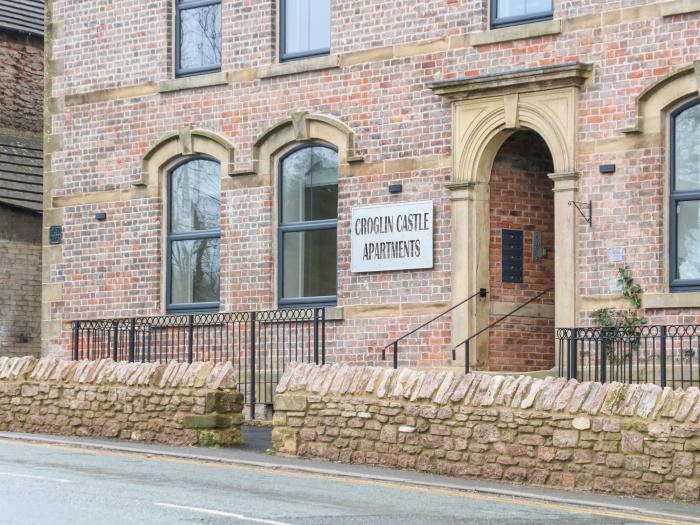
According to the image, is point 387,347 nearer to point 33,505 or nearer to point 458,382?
point 458,382

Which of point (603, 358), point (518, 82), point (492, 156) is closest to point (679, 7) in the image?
point (518, 82)

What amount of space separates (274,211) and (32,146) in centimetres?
1021

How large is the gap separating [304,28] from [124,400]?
21.2ft

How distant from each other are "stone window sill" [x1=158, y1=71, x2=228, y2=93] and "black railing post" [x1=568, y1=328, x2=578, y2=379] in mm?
7207

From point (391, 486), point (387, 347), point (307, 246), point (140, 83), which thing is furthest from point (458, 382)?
point (140, 83)

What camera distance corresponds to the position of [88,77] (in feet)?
83.3

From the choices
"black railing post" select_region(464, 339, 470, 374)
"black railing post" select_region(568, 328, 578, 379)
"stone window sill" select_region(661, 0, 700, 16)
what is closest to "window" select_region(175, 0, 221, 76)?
"black railing post" select_region(464, 339, 470, 374)

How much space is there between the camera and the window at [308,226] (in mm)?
22703

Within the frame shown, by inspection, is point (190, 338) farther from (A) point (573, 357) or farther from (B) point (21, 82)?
(B) point (21, 82)

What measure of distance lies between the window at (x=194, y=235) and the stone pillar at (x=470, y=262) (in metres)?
4.43

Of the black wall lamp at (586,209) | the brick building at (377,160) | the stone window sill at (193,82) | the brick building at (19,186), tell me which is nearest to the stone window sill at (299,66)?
the brick building at (377,160)

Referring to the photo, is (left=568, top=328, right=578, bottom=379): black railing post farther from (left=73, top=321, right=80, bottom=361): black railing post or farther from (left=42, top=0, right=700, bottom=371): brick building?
(left=73, top=321, right=80, bottom=361): black railing post

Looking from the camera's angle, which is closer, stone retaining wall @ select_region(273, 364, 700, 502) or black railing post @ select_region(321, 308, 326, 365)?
stone retaining wall @ select_region(273, 364, 700, 502)

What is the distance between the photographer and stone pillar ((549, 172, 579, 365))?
19.8m
